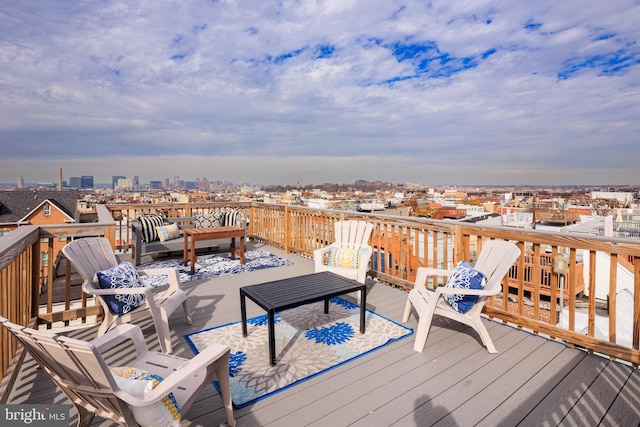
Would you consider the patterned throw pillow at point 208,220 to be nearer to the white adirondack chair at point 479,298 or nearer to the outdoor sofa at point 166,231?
the outdoor sofa at point 166,231

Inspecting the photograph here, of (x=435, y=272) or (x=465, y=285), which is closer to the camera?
(x=465, y=285)

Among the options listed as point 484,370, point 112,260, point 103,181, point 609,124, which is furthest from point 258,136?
point 609,124

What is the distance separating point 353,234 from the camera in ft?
13.8

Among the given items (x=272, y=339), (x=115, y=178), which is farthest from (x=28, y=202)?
(x=272, y=339)

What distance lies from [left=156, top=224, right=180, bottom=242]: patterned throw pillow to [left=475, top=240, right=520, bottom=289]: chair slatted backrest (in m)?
5.22

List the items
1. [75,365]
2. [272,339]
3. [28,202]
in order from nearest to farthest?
[75,365], [272,339], [28,202]

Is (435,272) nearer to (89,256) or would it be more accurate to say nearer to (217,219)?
(89,256)

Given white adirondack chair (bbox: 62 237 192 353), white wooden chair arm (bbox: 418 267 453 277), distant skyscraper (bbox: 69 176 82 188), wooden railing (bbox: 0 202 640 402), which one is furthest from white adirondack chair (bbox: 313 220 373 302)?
distant skyscraper (bbox: 69 176 82 188)

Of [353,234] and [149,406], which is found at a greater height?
[353,234]

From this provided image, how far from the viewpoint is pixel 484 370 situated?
2.26 m

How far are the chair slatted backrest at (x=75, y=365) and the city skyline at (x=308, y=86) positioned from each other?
9127mm

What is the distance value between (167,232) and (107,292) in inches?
142

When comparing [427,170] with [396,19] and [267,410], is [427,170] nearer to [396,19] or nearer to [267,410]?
[396,19]

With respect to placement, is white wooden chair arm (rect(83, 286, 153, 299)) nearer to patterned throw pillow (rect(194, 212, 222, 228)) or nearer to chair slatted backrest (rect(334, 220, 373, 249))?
chair slatted backrest (rect(334, 220, 373, 249))
